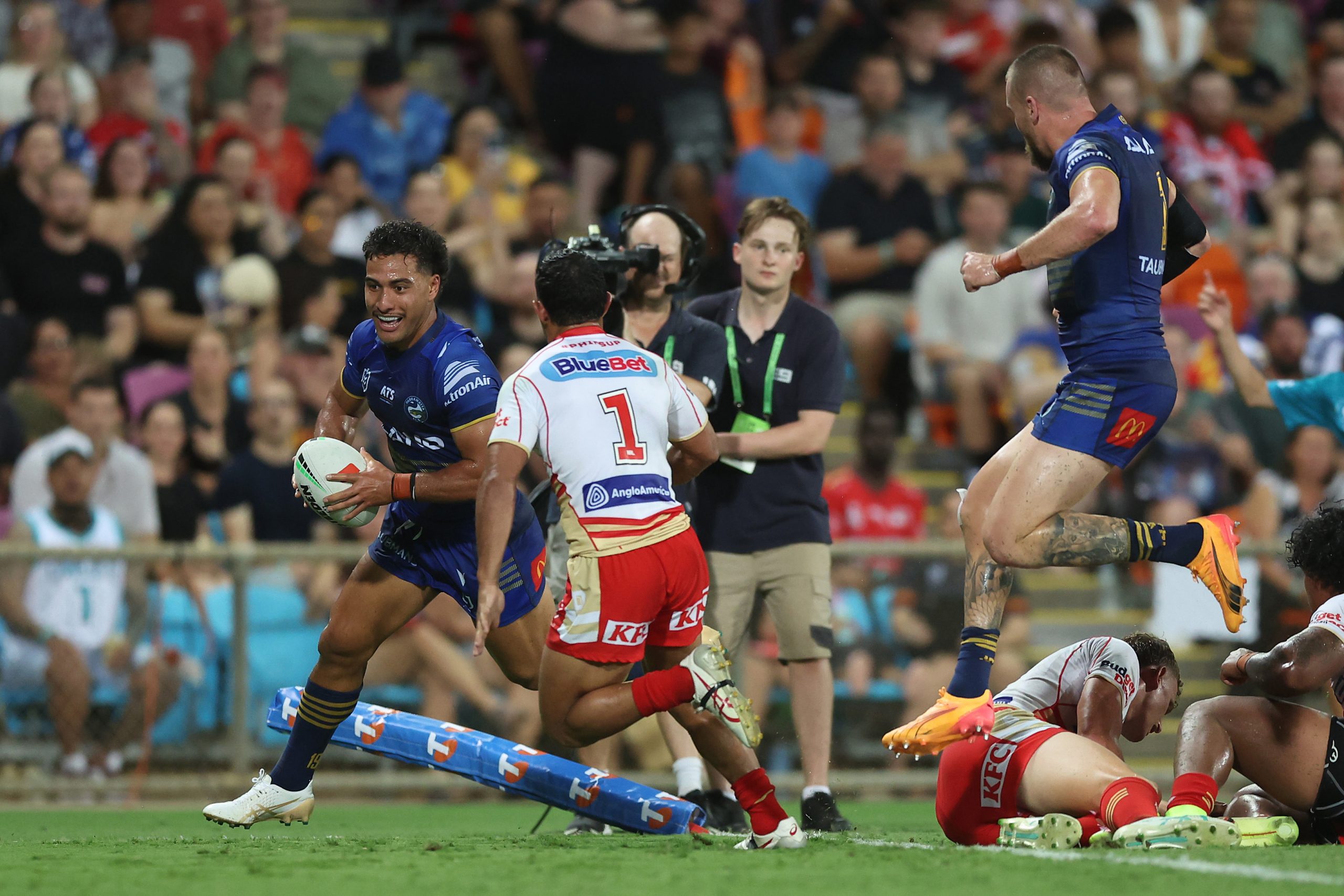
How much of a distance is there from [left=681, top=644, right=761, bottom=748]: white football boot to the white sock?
1.92 meters

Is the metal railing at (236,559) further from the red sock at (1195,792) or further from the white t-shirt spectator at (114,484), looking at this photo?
the red sock at (1195,792)

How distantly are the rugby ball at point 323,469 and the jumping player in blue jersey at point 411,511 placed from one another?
0.11 feet

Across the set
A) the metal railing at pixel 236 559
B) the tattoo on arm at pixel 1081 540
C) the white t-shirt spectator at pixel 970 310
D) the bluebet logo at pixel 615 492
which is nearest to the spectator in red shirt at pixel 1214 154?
the white t-shirt spectator at pixel 970 310

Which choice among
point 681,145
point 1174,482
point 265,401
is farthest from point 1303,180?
point 265,401

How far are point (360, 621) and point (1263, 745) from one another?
11.2ft

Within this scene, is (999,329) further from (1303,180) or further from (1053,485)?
(1053,485)

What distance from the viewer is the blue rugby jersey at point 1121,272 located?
600 cm

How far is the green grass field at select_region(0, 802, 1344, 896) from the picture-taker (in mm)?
4582

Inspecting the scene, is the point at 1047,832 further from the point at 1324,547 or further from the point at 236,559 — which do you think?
the point at 236,559

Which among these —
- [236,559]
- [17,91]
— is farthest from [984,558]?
[17,91]

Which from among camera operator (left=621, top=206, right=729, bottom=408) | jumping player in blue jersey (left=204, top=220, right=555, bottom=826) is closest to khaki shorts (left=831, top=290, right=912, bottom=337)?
camera operator (left=621, top=206, right=729, bottom=408)

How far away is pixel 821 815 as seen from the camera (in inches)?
280

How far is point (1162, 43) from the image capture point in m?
15.6

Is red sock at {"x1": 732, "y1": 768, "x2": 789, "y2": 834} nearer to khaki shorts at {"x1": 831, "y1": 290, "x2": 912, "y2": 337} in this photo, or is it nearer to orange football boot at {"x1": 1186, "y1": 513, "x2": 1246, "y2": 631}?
orange football boot at {"x1": 1186, "y1": 513, "x2": 1246, "y2": 631}
